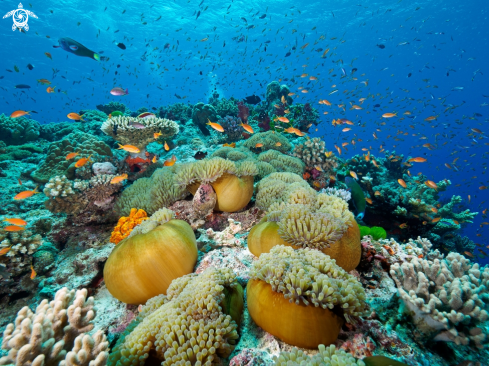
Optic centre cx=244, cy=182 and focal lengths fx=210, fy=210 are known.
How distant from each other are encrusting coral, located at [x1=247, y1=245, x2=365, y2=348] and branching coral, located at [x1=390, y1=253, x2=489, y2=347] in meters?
0.60

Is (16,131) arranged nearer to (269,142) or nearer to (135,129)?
(135,129)

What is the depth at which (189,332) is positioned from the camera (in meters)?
1.78

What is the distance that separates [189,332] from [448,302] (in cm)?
227

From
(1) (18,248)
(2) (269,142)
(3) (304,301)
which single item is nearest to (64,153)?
(1) (18,248)

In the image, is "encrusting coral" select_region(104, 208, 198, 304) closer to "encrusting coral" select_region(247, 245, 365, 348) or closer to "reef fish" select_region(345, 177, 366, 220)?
"encrusting coral" select_region(247, 245, 365, 348)

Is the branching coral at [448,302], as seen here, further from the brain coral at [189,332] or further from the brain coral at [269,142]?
the brain coral at [269,142]

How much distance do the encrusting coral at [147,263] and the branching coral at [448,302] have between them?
8.35 feet

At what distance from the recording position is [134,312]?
299cm

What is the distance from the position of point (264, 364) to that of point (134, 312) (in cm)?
213

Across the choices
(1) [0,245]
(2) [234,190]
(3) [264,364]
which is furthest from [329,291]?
(1) [0,245]

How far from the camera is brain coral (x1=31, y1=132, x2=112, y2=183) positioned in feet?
20.2

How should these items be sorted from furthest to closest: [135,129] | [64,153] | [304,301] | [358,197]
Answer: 1. [64,153]
2. [135,129]
3. [358,197]
4. [304,301]

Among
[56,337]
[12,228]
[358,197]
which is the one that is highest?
[358,197]

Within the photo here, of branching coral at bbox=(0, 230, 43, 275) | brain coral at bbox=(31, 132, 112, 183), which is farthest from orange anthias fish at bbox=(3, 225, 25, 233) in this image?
brain coral at bbox=(31, 132, 112, 183)
